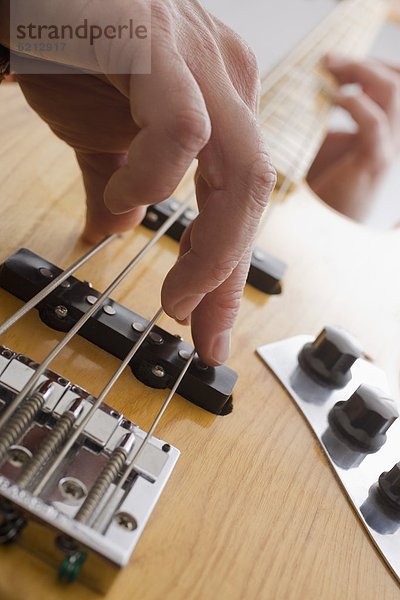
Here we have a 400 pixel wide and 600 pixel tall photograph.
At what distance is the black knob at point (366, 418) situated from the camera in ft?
2.33

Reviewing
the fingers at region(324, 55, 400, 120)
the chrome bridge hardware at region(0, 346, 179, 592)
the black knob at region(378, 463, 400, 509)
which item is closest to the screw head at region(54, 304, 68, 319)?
the chrome bridge hardware at region(0, 346, 179, 592)

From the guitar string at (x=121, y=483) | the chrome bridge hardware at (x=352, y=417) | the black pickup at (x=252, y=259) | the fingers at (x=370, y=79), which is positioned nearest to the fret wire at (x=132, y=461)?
the guitar string at (x=121, y=483)

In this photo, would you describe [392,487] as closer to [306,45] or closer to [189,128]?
[189,128]

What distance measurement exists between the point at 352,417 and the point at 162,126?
0.49 metres

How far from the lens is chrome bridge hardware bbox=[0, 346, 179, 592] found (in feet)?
1.33

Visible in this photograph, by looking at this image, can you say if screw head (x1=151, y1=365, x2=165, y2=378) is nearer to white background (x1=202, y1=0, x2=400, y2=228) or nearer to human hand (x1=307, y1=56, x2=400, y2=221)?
human hand (x1=307, y1=56, x2=400, y2=221)

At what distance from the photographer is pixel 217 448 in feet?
2.07

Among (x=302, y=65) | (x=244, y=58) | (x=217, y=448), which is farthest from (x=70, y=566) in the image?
(x=302, y=65)

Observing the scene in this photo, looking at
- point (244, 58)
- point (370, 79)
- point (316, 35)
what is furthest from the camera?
point (316, 35)

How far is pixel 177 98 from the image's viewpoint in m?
0.48

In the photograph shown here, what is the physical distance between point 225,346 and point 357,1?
2.92m

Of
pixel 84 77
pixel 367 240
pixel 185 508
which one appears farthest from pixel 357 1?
pixel 185 508

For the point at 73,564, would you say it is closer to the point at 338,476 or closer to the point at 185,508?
the point at 185,508

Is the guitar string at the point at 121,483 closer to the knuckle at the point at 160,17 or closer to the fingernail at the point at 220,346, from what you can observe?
the fingernail at the point at 220,346
